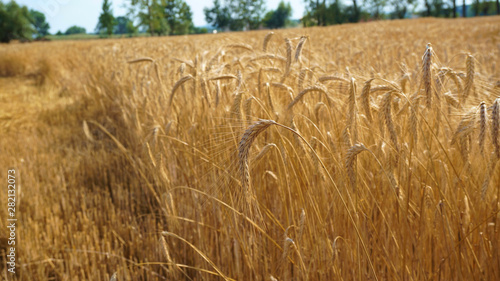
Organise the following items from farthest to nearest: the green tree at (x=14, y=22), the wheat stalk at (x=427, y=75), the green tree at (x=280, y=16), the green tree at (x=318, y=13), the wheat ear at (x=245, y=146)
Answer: the green tree at (x=280, y=16) → the green tree at (x=318, y=13) → the green tree at (x=14, y=22) → the wheat stalk at (x=427, y=75) → the wheat ear at (x=245, y=146)

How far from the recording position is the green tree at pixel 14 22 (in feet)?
76.2

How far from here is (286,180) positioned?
48.5 inches

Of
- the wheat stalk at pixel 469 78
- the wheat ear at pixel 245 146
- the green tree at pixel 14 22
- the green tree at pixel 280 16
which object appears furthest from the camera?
the green tree at pixel 280 16

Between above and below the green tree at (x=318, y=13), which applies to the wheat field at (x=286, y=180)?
below

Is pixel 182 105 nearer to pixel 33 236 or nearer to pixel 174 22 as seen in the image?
pixel 33 236

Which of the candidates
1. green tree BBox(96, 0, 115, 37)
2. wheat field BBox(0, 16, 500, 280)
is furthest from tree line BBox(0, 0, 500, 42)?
wheat field BBox(0, 16, 500, 280)

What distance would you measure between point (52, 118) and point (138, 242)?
157 inches

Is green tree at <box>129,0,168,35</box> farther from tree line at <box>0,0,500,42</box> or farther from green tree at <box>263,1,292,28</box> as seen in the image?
green tree at <box>263,1,292,28</box>

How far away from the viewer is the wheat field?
1120 mm

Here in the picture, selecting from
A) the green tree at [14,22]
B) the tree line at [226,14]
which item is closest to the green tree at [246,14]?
the tree line at [226,14]

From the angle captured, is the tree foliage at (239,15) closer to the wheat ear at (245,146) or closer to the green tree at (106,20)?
the green tree at (106,20)

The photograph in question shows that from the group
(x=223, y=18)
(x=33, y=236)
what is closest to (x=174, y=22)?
(x=223, y=18)

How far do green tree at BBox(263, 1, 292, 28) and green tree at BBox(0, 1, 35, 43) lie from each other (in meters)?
49.2

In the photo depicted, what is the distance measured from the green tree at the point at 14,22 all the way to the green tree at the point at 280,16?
49158 mm
